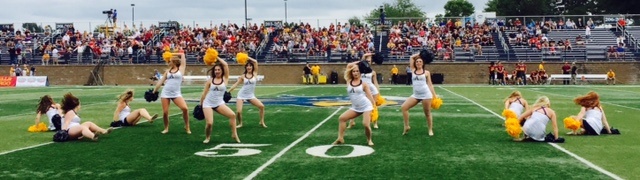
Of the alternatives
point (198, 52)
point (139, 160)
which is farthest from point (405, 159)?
point (198, 52)

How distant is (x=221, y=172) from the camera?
8.11m

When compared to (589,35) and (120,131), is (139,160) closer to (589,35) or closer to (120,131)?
(120,131)

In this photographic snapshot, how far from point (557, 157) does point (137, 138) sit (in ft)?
24.7

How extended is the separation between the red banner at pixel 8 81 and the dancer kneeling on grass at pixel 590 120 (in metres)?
41.4

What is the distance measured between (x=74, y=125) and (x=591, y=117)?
988 cm

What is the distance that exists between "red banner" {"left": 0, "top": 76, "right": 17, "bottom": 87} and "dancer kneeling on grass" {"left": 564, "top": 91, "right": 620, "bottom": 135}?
1630 inches

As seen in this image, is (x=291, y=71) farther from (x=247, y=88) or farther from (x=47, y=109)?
(x=47, y=109)

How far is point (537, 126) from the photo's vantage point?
36.0ft

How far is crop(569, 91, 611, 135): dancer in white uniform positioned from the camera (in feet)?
39.5

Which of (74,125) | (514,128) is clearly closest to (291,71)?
(74,125)

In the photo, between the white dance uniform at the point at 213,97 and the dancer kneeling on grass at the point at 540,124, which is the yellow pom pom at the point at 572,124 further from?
the white dance uniform at the point at 213,97

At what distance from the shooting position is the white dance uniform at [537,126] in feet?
35.9

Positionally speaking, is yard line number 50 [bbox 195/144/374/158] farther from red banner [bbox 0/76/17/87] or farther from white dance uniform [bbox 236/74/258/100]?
red banner [bbox 0/76/17/87]

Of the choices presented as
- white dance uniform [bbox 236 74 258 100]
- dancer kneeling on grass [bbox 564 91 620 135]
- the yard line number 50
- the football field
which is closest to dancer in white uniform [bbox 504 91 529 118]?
the football field
